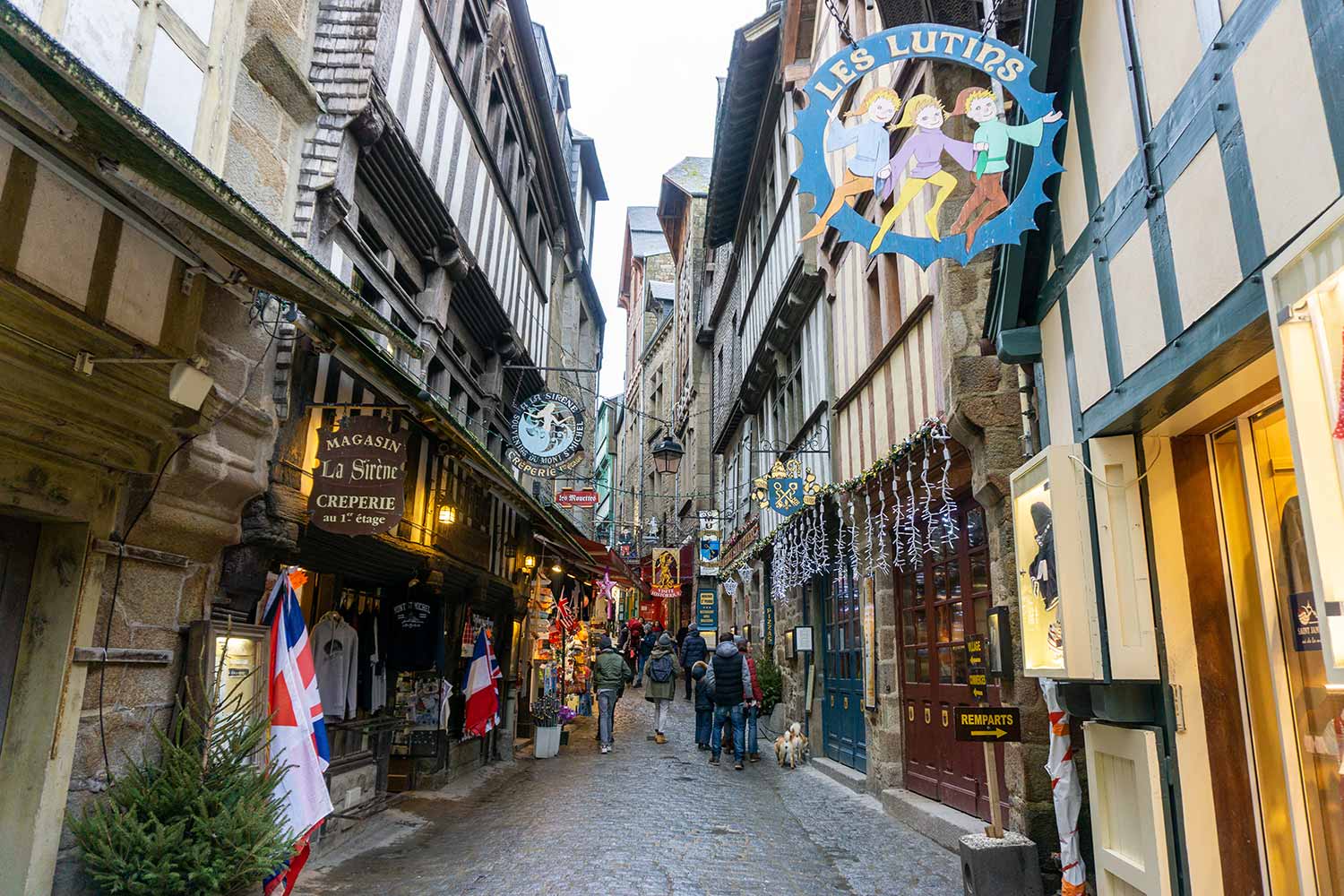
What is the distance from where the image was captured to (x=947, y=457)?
6.47 m

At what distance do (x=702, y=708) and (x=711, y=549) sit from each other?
34.8 ft

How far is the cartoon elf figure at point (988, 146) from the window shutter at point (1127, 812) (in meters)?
2.30

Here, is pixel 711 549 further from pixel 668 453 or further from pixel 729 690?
pixel 729 690

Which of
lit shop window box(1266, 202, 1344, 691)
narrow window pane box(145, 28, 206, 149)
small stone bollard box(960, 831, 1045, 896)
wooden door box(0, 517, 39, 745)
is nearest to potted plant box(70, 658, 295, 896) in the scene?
wooden door box(0, 517, 39, 745)

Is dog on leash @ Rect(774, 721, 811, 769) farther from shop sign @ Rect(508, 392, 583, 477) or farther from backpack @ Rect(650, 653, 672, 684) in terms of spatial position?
shop sign @ Rect(508, 392, 583, 477)

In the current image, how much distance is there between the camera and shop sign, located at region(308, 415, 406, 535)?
5148 mm

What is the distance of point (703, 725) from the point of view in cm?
1181

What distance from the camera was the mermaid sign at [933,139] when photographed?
3.87m

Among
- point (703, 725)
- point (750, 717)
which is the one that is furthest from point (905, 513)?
point (703, 725)

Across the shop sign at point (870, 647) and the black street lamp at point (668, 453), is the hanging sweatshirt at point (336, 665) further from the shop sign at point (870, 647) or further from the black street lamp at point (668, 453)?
the black street lamp at point (668, 453)

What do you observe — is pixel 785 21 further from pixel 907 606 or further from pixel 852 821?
pixel 852 821

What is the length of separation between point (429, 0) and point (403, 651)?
654 centimetres

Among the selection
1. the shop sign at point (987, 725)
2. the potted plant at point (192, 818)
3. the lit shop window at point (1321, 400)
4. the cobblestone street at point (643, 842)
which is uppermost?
the lit shop window at point (1321, 400)

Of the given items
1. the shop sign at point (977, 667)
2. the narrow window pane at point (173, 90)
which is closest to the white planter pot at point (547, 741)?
the shop sign at point (977, 667)
